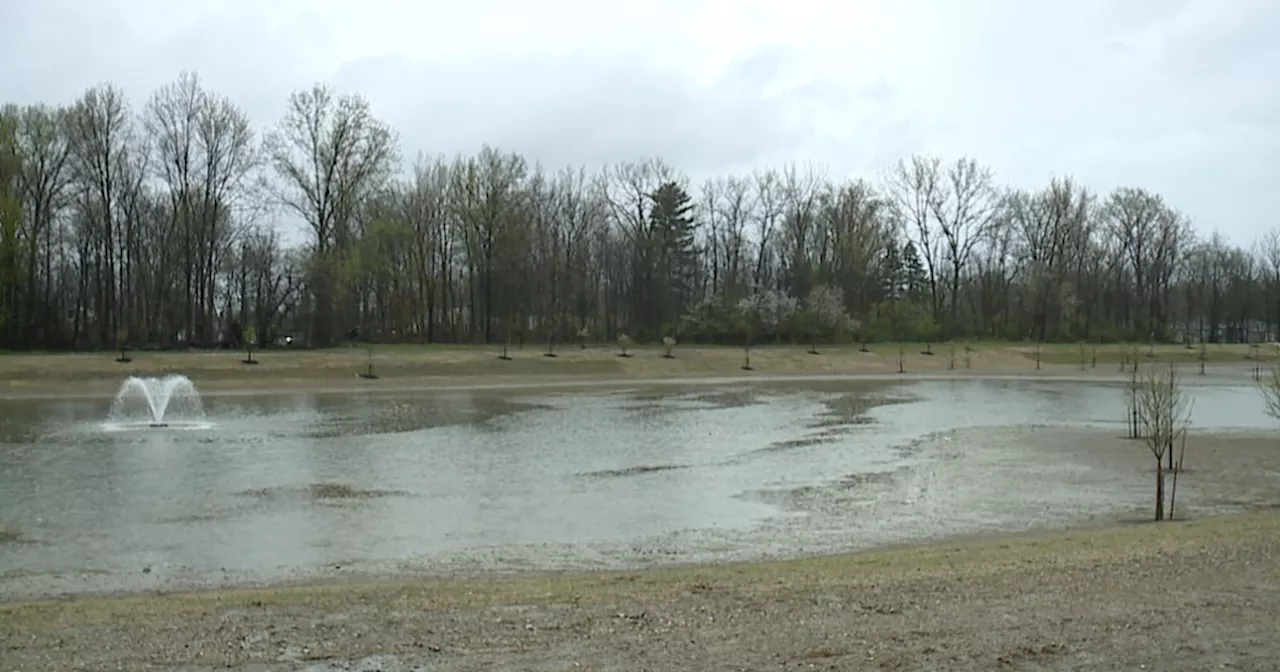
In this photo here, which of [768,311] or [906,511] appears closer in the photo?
[906,511]

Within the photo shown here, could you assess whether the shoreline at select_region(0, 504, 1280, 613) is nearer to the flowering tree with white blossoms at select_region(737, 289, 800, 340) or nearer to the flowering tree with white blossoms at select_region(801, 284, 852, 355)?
the flowering tree with white blossoms at select_region(737, 289, 800, 340)

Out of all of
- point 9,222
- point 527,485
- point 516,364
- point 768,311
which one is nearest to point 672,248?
point 768,311

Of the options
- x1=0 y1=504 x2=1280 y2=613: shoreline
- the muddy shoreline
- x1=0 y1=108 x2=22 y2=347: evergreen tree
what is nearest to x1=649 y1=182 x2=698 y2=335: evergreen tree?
x1=0 y1=108 x2=22 y2=347: evergreen tree

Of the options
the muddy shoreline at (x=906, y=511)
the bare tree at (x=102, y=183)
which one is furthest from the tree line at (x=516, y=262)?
the muddy shoreline at (x=906, y=511)

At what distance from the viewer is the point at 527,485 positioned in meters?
22.1

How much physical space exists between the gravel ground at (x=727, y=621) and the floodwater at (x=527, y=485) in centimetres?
293

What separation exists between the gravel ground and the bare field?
39.6m

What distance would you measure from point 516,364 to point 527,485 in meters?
37.4

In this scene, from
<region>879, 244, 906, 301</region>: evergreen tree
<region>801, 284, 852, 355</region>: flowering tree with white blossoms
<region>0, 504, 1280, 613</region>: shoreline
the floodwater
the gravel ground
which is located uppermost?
<region>879, 244, 906, 301</region>: evergreen tree

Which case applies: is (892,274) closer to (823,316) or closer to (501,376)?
(823,316)

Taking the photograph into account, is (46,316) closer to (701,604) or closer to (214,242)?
(214,242)

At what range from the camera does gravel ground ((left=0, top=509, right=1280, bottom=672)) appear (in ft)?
25.4

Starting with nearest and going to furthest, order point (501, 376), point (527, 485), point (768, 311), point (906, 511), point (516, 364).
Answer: point (906, 511)
point (527, 485)
point (501, 376)
point (516, 364)
point (768, 311)

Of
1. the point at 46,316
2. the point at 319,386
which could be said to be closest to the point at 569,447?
the point at 319,386
